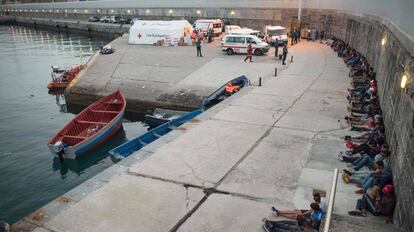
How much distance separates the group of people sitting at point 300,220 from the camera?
8.33 m

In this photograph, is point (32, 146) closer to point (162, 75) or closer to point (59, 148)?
point (59, 148)

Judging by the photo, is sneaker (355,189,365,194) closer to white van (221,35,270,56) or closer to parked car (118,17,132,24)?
white van (221,35,270,56)

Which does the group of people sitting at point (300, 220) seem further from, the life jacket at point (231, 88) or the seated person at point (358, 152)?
the life jacket at point (231, 88)

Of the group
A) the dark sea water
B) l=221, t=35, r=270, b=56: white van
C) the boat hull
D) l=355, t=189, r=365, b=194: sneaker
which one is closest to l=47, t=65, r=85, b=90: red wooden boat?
the dark sea water

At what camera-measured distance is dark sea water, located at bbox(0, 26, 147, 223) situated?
16375mm

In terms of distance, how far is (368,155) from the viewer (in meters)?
11.7

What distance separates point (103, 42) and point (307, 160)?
64197mm

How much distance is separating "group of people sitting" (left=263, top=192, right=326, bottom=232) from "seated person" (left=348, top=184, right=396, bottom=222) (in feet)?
3.14

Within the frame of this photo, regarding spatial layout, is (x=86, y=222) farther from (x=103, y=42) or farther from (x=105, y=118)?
(x=103, y=42)

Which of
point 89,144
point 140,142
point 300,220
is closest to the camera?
point 300,220

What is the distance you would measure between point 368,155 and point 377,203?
10.4ft

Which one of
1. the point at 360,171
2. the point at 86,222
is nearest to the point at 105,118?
the point at 86,222

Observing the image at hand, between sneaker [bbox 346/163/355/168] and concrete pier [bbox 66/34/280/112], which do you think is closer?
sneaker [bbox 346/163/355/168]

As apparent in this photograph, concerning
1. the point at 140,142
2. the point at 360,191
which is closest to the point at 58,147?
the point at 140,142
